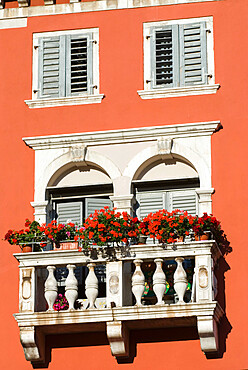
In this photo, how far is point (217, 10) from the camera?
74.6 ft

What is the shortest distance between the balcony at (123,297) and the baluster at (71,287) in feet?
0.05

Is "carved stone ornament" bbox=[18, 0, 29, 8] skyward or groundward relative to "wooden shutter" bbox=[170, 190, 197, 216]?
skyward

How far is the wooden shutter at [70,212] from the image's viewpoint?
22.2 m

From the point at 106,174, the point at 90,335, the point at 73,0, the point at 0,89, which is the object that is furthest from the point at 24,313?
the point at 73,0

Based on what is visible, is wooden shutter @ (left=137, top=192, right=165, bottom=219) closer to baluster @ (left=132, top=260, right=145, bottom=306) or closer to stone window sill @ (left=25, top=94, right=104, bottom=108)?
baluster @ (left=132, top=260, right=145, bottom=306)

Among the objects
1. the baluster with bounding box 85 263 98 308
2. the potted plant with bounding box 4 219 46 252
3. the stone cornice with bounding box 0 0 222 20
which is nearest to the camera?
the baluster with bounding box 85 263 98 308

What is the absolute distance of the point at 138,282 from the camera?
20.2m

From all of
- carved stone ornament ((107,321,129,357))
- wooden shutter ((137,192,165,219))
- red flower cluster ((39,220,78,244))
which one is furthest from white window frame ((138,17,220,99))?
carved stone ornament ((107,321,129,357))

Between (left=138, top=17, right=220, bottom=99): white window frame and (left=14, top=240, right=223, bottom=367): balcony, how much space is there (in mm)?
3154

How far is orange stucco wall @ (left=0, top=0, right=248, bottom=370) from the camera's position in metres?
20.6

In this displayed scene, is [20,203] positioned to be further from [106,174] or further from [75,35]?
[75,35]

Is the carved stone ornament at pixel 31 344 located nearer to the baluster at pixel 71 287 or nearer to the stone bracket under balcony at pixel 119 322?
the stone bracket under balcony at pixel 119 322

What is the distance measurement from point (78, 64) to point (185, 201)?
329cm

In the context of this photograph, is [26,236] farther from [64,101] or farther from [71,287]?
[64,101]
